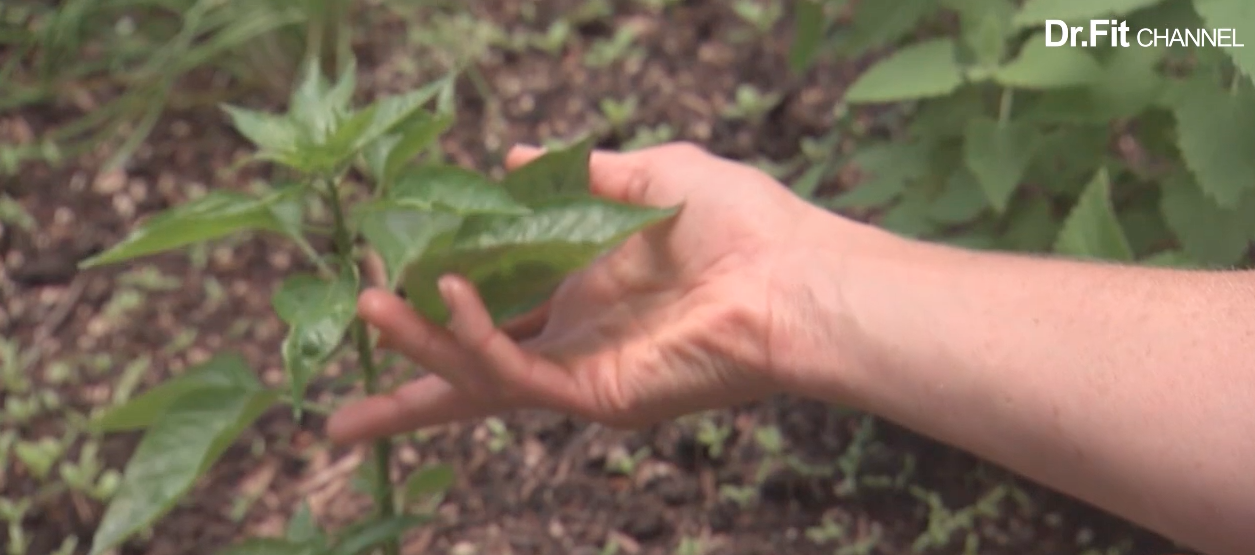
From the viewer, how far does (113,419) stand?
94 centimetres

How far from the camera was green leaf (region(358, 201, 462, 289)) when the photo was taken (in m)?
0.83

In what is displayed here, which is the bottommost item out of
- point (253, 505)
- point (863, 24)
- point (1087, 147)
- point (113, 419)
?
point (253, 505)

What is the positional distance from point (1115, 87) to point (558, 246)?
0.58 metres

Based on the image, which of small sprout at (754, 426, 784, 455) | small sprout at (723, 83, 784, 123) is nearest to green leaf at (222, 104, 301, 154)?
small sprout at (754, 426, 784, 455)

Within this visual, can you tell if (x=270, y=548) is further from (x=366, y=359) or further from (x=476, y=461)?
(x=476, y=461)

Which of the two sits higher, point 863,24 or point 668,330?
point 863,24

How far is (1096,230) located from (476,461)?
27.0 inches

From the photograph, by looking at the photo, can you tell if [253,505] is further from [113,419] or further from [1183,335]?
[1183,335]

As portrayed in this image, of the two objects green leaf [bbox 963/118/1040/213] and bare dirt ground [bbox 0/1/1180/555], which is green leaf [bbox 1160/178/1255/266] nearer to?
green leaf [bbox 963/118/1040/213]

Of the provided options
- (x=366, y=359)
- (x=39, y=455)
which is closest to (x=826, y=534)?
(x=366, y=359)

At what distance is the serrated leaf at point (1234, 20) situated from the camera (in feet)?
2.68

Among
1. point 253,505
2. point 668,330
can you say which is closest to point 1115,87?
point 668,330

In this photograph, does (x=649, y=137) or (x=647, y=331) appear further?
(x=649, y=137)

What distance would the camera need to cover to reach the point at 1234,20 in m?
0.84
